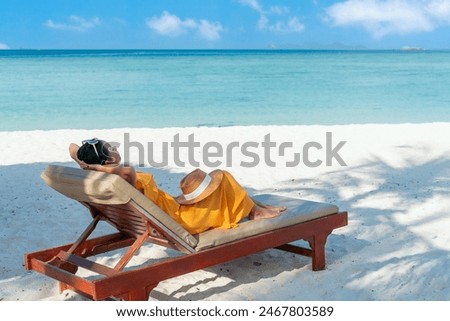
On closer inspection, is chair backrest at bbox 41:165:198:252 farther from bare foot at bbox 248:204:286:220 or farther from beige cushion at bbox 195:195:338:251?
bare foot at bbox 248:204:286:220

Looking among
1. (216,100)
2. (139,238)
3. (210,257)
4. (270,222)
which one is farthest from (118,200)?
(216,100)

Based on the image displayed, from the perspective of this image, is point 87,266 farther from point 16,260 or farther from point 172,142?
point 172,142

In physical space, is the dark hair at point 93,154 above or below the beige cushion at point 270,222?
above

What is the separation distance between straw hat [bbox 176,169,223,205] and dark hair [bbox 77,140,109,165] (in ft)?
2.05

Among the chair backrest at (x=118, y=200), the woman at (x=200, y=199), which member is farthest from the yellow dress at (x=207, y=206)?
the chair backrest at (x=118, y=200)

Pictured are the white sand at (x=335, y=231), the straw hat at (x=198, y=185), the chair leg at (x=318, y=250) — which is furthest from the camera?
the chair leg at (x=318, y=250)

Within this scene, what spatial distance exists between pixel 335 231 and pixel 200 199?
1959 millimetres

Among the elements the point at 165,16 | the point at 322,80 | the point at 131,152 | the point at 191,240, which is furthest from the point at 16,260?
the point at 165,16

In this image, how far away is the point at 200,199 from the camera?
14.3 feet

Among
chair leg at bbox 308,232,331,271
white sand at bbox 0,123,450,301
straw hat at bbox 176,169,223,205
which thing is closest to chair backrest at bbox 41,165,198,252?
straw hat at bbox 176,169,223,205

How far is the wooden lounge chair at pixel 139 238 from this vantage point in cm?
376

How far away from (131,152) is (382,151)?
405 centimetres

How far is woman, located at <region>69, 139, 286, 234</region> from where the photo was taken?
4152mm

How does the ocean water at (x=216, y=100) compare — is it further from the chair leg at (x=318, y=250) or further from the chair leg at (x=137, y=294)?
the chair leg at (x=137, y=294)
